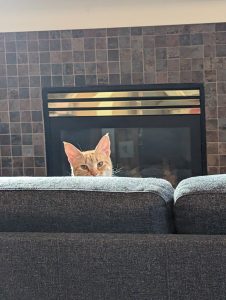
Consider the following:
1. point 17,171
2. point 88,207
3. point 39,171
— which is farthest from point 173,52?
point 88,207

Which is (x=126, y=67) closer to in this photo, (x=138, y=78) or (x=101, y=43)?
(x=138, y=78)

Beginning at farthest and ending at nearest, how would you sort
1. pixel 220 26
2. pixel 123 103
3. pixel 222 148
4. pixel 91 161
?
pixel 123 103
pixel 222 148
pixel 220 26
pixel 91 161

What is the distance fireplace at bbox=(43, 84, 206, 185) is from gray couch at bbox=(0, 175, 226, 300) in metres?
2.24

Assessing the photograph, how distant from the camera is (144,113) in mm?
3396

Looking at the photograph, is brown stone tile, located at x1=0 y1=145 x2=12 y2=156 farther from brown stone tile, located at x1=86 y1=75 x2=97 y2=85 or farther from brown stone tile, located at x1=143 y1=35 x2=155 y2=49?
brown stone tile, located at x1=143 y1=35 x2=155 y2=49

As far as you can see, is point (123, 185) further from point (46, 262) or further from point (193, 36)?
point (193, 36)

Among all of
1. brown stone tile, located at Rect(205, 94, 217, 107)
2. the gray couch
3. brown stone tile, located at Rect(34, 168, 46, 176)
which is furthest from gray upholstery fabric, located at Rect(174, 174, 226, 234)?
brown stone tile, located at Rect(34, 168, 46, 176)

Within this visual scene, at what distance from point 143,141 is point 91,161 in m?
1.46

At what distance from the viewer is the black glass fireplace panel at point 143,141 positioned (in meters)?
3.39

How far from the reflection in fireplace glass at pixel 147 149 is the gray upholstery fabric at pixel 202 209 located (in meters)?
2.33

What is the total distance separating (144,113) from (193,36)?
1.73 feet

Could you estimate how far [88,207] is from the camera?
3.59 feet

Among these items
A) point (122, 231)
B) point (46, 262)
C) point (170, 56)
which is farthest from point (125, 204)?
point (170, 56)

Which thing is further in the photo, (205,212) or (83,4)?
(83,4)
